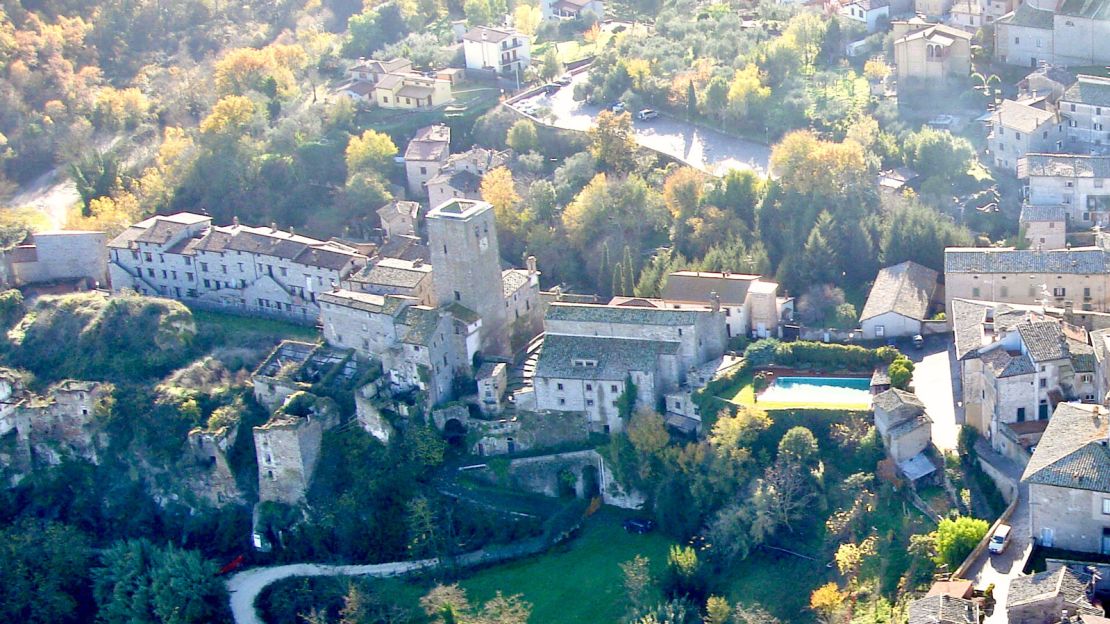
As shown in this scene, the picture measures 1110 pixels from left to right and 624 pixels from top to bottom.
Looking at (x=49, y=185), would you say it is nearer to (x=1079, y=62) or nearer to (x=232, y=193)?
(x=232, y=193)

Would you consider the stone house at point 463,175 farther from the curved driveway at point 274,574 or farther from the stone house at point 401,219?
the curved driveway at point 274,574

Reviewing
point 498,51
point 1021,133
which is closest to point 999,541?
point 1021,133

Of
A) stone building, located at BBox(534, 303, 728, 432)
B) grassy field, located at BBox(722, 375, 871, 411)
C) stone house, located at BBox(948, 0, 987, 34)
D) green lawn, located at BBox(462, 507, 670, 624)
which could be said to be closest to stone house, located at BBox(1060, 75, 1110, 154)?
stone house, located at BBox(948, 0, 987, 34)

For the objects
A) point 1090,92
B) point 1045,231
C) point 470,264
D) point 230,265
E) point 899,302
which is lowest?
point 230,265

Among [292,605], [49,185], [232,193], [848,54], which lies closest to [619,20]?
[848,54]

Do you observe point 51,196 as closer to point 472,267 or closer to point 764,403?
point 472,267

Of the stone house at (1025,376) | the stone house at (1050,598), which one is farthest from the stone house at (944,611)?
the stone house at (1025,376)
